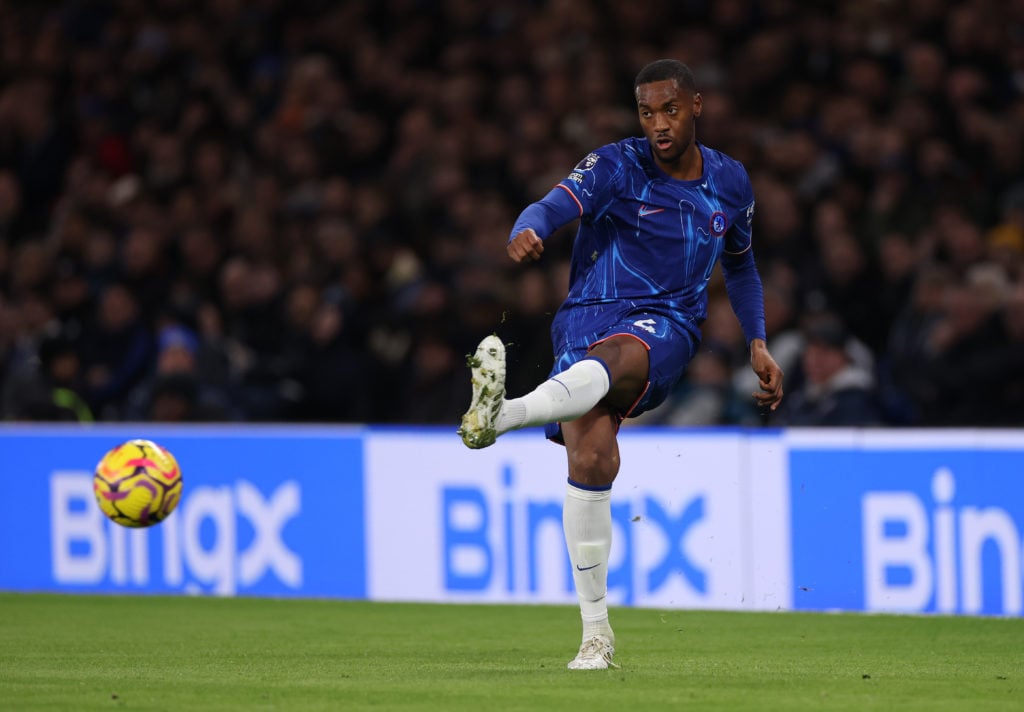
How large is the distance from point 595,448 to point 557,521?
3604mm

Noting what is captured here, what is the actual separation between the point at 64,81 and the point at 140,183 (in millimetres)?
2028

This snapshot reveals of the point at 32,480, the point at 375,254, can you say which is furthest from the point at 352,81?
the point at 32,480

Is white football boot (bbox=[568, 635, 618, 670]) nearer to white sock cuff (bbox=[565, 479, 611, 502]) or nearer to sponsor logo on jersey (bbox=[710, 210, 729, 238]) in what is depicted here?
white sock cuff (bbox=[565, 479, 611, 502])

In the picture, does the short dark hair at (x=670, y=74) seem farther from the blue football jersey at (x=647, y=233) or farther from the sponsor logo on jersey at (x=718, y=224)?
the sponsor logo on jersey at (x=718, y=224)

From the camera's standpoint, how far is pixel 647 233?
6.59 meters

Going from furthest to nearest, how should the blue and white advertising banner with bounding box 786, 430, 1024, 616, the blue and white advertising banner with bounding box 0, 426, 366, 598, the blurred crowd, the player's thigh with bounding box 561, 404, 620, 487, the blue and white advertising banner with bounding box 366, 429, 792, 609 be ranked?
the blurred crowd, the blue and white advertising banner with bounding box 0, 426, 366, 598, the blue and white advertising banner with bounding box 366, 429, 792, 609, the blue and white advertising banner with bounding box 786, 430, 1024, 616, the player's thigh with bounding box 561, 404, 620, 487

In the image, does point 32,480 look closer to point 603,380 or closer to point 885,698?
point 603,380

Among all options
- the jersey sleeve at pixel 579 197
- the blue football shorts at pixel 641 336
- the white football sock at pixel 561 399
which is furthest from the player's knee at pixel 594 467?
the jersey sleeve at pixel 579 197

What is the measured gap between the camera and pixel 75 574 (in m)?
11.1

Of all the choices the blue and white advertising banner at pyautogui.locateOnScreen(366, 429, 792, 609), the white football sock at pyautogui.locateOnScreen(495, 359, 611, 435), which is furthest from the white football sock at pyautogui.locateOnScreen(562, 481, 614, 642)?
the blue and white advertising banner at pyautogui.locateOnScreen(366, 429, 792, 609)

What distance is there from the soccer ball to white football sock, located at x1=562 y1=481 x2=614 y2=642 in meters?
2.59

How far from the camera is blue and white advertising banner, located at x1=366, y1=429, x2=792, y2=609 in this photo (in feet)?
31.5

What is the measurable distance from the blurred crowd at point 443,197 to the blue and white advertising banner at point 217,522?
2.71ft

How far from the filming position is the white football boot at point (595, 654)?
21.1ft
